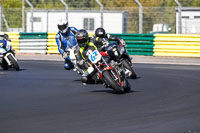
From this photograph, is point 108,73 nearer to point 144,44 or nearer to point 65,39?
point 65,39

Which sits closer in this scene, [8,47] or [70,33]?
[70,33]

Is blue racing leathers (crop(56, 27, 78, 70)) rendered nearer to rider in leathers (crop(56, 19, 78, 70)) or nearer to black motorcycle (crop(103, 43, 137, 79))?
rider in leathers (crop(56, 19, 78, 70))

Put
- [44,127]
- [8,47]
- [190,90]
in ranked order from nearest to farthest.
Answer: [44,127], [190,90], [8,47]

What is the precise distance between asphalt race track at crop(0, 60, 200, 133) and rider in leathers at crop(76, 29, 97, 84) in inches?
13.7

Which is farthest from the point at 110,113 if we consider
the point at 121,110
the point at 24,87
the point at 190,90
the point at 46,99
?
the point at 24,87

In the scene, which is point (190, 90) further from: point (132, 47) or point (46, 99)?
point (132, 47)

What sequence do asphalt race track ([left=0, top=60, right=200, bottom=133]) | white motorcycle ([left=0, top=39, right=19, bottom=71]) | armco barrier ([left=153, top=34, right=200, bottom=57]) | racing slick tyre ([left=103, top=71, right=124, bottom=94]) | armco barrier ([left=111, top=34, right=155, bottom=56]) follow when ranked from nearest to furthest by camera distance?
asphalt race track ([left=0, top=60, right=200, bottom=133]), racing slick tyre ([left=103, top=71, right=124, bottom=94]), white motorcycle ([left=0, top=39, right=19, bottom=71]), armco barrier ([left=153, top=34, right=200, bottom=57]), armco barrier ([left=111, top=34, right=155, bottom=56])

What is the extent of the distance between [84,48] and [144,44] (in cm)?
1028

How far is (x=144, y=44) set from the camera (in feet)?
71.7

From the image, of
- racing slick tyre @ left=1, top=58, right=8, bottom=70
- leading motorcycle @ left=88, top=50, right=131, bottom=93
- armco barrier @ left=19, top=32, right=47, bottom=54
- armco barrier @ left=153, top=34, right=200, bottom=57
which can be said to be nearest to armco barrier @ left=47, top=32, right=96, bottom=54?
armco barrier @ left=19, top=32, right=47, bottom=54

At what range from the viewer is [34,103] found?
30.6 feet

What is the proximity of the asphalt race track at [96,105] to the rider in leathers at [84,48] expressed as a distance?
347 millimetres

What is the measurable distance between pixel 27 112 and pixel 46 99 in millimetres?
1671

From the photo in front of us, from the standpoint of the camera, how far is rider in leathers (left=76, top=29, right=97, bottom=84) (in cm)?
1147
